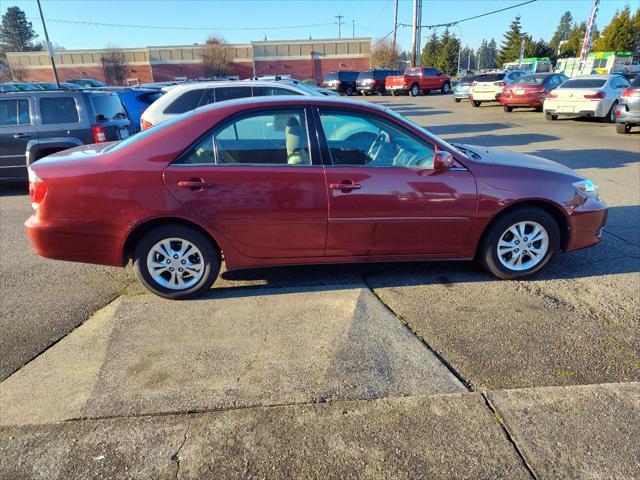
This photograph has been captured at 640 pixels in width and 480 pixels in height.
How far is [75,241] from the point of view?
3.64 metres

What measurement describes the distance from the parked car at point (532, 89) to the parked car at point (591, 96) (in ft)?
9.44

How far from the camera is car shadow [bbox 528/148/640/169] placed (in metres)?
9.00

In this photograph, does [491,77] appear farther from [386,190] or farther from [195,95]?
[386,190]

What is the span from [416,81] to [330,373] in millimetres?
34137

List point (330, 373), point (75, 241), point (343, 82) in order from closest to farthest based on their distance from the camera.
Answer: point (330, 373) → point (75, 241) → point (343, 82)

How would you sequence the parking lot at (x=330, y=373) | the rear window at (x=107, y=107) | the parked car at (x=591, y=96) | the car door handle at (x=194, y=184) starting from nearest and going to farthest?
1. the parking lot at (x=330, y=373)
2. the car door handle at (x=194, y=184)
3. the rear window at (x=107, y=107)
4. the parked car at (x=591, y=96)

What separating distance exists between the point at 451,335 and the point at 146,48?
7806 centimetres

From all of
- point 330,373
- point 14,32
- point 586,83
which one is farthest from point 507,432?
point 14,32

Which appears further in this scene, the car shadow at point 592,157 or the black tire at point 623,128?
the black tire at point 623,128

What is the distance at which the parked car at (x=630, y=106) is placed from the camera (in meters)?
11.9

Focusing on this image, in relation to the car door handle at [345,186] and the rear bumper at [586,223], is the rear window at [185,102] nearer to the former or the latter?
the car door handle at [345,186]

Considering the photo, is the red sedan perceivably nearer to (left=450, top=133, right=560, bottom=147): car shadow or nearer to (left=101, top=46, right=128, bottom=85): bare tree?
(left=450, top=133, right=560, bottom=147): car shadow

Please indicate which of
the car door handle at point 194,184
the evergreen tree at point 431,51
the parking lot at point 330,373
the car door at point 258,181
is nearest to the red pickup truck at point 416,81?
the parking lot at point 330,373

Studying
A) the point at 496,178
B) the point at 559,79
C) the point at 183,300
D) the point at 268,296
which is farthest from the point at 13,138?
the point at 559,79
